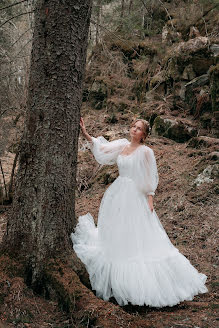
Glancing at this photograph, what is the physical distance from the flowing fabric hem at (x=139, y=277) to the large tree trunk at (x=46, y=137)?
1.31ft

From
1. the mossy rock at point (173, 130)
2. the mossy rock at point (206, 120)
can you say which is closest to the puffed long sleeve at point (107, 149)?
the mossy rock at point (173, 130)

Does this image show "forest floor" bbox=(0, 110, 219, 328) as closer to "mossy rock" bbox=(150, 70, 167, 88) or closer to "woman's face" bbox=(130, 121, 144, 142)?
"mossy rock" bbox=(150, 70, 167, 88)

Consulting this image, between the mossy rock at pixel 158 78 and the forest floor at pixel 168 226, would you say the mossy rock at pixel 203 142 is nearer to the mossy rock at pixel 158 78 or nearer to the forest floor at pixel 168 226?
the forest floor at pixel 168 226

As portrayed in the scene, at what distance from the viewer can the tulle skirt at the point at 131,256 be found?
3.65m

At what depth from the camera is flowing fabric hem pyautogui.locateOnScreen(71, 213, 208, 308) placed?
3607mm

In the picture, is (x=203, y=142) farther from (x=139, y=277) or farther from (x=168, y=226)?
(x=139, y=277)

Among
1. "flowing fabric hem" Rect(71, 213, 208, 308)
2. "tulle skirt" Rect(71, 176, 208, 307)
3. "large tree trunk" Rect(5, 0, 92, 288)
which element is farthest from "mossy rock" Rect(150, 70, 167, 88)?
"flowing fabric hem" Rect(71, 213, 208, 308)

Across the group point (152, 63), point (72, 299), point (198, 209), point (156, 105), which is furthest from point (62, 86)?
point (152, 63)

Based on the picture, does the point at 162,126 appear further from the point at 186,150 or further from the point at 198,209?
the point at 198,209

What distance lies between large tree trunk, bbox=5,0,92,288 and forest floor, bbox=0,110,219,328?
1.26 ft

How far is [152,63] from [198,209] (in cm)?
635

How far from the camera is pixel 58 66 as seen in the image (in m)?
3.59

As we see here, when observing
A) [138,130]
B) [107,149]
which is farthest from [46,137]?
[138,130]

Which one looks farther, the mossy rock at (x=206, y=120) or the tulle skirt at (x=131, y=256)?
the mossy rock at (x=206, y=120)
